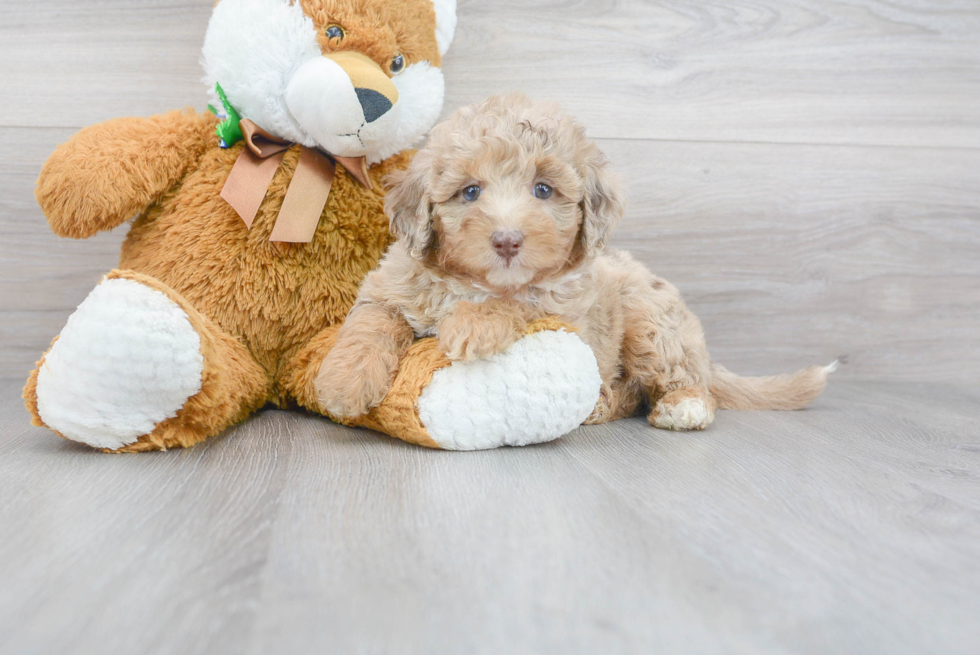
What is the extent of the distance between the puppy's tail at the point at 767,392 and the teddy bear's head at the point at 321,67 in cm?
106

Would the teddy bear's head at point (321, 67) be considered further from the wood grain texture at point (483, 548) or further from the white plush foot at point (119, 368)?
the wood grain texture at point (483, 548)

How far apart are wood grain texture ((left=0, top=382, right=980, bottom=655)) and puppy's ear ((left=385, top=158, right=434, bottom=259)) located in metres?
0.40

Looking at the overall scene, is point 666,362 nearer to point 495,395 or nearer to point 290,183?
point 495,395

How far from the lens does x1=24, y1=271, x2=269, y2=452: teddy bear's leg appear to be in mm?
1229

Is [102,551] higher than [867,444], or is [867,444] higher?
[102,551]

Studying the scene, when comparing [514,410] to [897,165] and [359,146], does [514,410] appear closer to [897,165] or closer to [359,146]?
[359,146]

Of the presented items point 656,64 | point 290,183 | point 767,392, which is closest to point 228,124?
point 290,183

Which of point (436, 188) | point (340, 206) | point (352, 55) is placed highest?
point (352, 55)

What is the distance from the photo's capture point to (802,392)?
6.23 feet

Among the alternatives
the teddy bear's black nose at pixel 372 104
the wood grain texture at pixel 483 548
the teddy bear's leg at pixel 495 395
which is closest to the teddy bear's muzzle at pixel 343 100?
the teddy bear's black nose at pixel 372 104

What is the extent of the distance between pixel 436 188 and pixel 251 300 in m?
0.53

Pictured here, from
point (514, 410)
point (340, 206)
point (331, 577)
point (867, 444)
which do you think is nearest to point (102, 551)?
point (331, 577)

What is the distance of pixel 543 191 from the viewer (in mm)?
1409

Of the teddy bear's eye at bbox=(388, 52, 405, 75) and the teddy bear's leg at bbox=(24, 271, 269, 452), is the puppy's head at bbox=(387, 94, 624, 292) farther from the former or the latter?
the teddy bear's leg at bbox=(24, 271, 269, 452)
